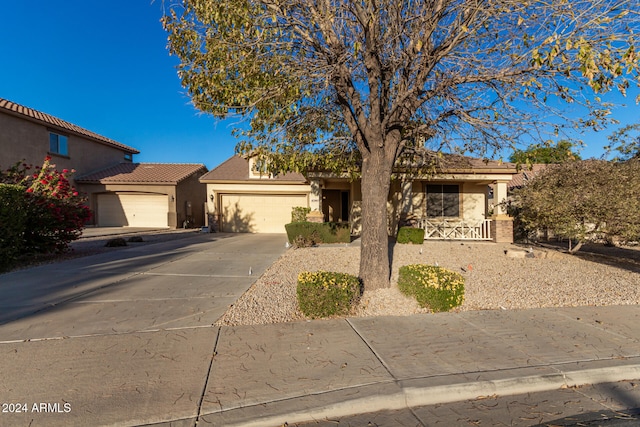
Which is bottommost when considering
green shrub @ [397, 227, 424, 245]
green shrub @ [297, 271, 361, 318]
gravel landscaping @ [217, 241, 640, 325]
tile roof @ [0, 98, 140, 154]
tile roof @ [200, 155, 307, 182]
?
gravel landscaping @ [217, 241, 640, 325]

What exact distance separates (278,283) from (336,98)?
3.90m

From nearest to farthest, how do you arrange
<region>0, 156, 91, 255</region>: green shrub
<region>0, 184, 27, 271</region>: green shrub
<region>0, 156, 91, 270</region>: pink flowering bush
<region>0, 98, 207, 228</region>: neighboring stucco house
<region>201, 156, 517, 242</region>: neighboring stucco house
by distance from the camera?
<region>0, 184, 27, 271</region>: green shrub → <region>0, 156, 91, 270</region>: pink flowering bush → <region>0, 156, 91, 255</region>: green shrub → <region>201, 156, 517, 242</region>: neighboring stucco house → <region>0, 98, 207, 228</region>: neighboring stucco house

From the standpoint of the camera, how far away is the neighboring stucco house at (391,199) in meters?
14.3

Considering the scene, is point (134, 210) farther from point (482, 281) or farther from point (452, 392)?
point (452, 392)

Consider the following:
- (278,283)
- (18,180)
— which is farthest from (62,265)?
(278,283)

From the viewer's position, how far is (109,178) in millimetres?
22438

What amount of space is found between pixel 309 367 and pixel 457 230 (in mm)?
13190

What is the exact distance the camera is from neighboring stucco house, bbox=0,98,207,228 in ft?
65.4

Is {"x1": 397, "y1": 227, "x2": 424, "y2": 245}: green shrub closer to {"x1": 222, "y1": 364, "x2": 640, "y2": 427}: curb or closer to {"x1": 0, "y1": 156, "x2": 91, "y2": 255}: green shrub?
{"x1": 222, "y1": 364, "x2": 640, "y2": 427}: curb

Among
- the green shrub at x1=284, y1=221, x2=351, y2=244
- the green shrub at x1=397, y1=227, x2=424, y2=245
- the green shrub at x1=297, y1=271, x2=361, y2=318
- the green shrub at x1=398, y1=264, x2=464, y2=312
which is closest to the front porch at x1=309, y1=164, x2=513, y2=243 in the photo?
the green shrub at x1=284, y1=221, x2=351, y2=244

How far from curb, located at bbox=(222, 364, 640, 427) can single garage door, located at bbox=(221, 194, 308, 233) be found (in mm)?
16831

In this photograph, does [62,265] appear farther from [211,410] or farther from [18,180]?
[211,410]

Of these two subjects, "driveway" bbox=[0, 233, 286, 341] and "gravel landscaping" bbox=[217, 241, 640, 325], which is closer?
"driveway" bbox=[0, 233, 286, 341]

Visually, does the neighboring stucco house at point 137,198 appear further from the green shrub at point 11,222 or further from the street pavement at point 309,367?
the street pavement at point 309,367
